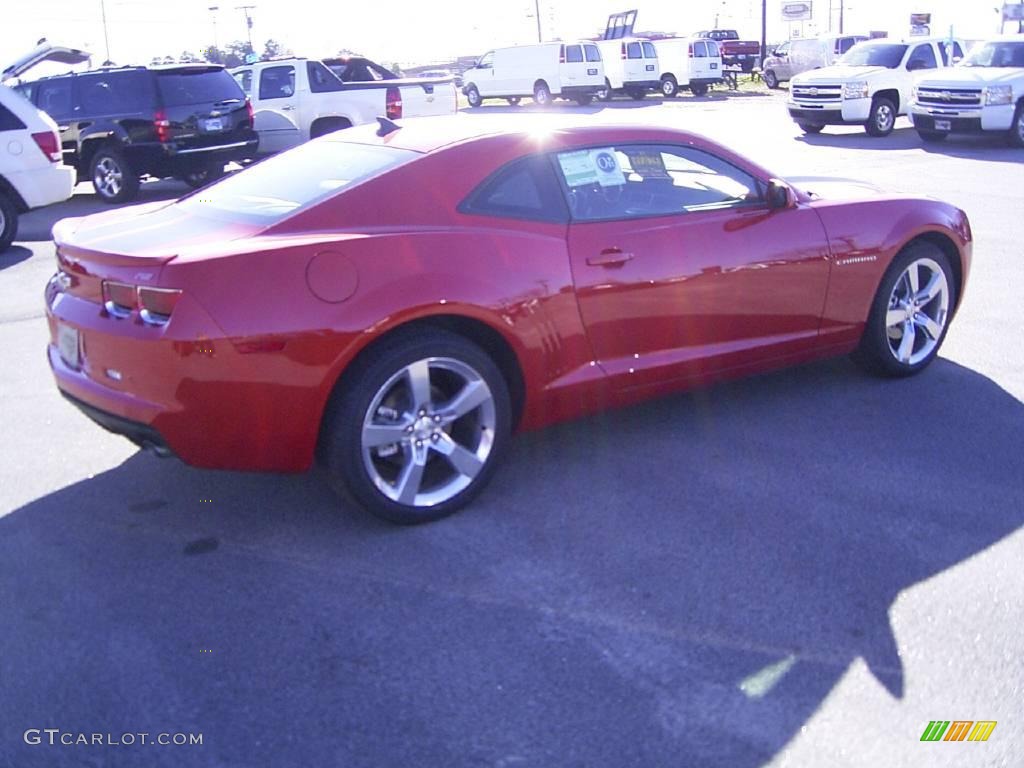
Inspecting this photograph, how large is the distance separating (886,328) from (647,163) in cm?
171

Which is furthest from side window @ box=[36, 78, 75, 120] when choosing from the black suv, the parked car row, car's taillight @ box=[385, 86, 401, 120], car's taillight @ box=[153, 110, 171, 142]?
the parked car row

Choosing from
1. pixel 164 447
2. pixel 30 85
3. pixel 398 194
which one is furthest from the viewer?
pixel 30 85

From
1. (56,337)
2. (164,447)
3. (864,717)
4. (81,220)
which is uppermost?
(81,220)

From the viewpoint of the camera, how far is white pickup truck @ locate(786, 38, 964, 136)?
20.9 metres

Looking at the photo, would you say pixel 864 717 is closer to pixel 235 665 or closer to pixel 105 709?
pixel 235 665

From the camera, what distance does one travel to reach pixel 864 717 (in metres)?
3.15

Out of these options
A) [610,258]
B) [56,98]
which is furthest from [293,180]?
[56,98]

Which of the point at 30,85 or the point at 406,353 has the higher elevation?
the point at 30,85

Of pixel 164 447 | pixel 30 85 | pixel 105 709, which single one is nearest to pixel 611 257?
pixel 164 447

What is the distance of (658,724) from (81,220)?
3.45 metres

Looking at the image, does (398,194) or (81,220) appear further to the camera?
(81,220)

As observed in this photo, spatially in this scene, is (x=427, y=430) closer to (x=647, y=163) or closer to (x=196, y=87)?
(x=647, y=163)

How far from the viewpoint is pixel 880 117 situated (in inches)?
837

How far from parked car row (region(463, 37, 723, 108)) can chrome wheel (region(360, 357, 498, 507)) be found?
34547 millimetres
